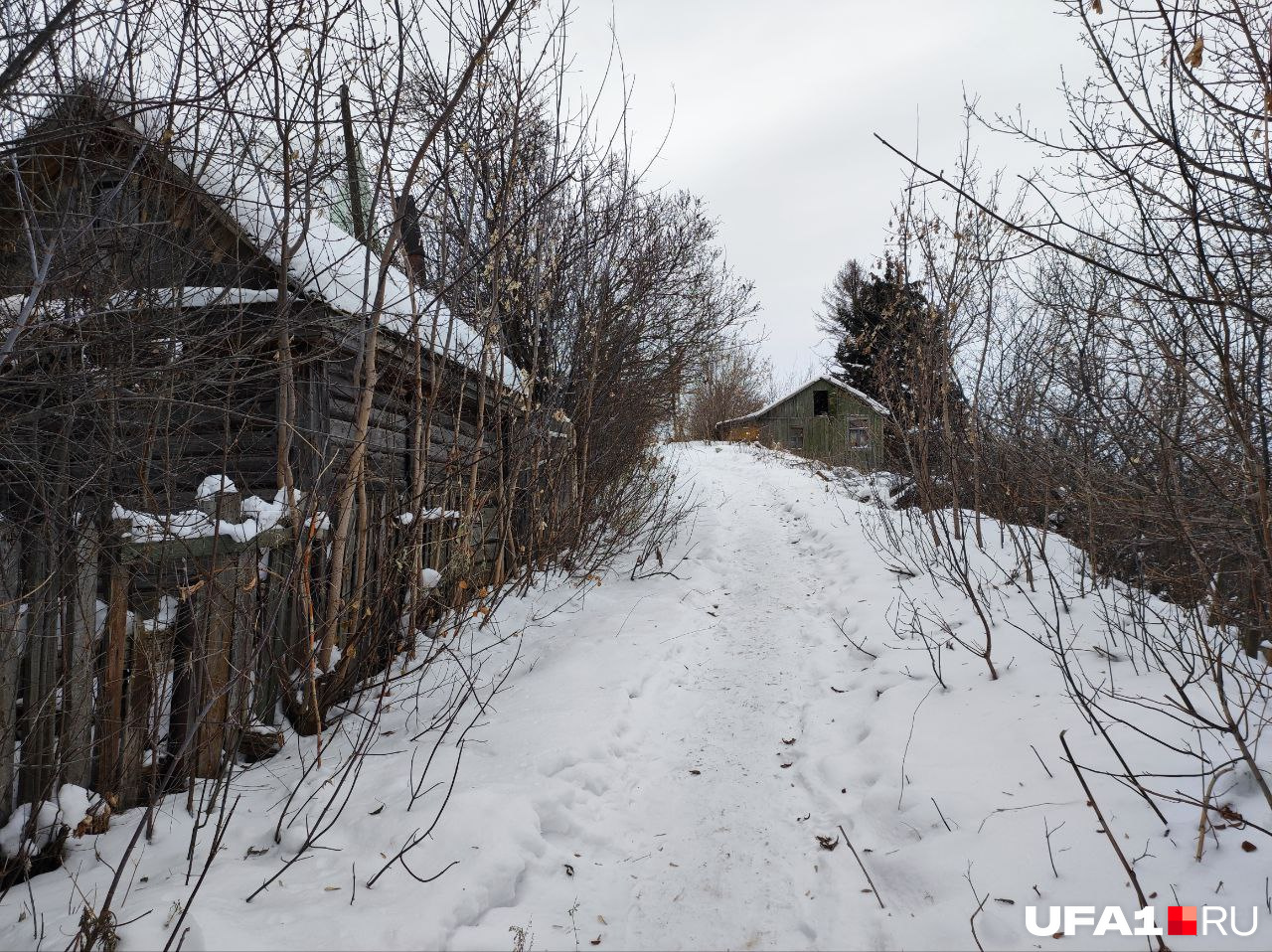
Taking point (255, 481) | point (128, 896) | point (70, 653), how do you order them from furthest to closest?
point (255, 481)
point (70, 653)
point (128, 896)

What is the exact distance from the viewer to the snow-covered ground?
7.09ft

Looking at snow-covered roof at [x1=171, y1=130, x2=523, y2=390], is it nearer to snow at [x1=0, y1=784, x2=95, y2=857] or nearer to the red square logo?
snow at [x1=0, y1=784, x2=95, y2=857]

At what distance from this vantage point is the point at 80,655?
244 cm

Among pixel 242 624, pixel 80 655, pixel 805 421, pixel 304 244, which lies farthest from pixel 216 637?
pixel 805 421

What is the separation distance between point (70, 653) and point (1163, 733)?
4512 mm

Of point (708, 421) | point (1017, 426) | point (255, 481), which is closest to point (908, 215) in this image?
point (1017, 426)

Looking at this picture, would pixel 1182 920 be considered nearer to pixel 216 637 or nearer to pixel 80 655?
pixel 216 637

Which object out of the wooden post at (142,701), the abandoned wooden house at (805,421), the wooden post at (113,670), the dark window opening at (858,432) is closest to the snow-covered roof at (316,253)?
the wooden post at (113,670)

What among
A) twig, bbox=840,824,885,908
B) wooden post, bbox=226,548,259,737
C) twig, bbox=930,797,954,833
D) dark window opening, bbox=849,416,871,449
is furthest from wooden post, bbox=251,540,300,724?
dark window opening, bbox=849,416,871,449

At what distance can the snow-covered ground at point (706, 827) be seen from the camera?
216cm

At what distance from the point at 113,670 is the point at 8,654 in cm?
35

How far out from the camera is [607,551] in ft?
23.4

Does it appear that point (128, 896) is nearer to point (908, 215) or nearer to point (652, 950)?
point (652, 950)

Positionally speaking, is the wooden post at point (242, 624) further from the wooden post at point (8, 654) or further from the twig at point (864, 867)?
the twig at point (864, 867)
